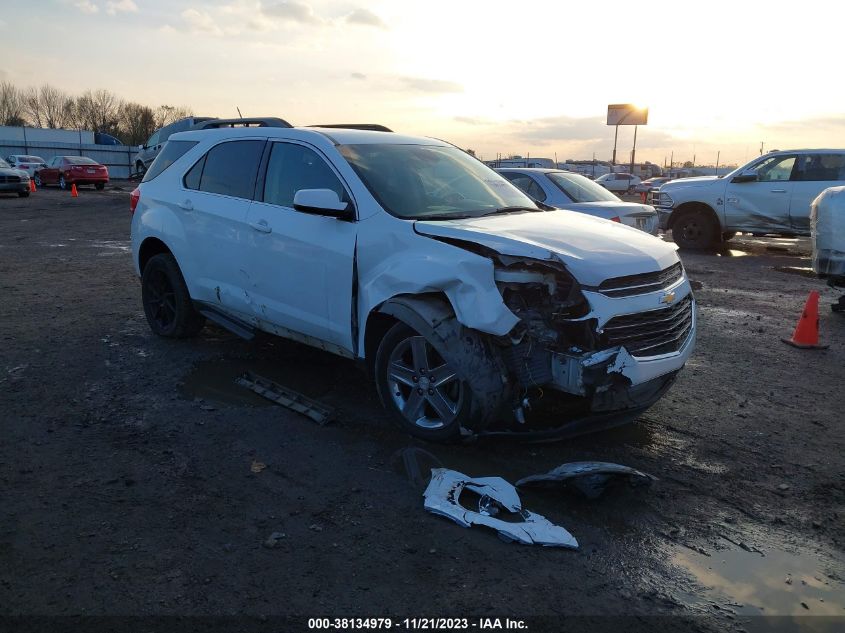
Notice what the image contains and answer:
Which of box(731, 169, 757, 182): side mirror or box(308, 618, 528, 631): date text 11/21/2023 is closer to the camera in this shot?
box(308, 618, 528, 631): date text 11/21/2023

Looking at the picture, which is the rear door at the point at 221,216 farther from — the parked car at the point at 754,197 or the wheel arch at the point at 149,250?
the parked car at the point at 754,197

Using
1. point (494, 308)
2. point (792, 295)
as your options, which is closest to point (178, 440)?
point (494, 308)

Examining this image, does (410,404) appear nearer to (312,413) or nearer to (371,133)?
(312,413)

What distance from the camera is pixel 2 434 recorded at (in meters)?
4.23

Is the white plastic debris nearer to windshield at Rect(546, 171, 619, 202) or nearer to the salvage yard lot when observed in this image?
the salvage yard lot

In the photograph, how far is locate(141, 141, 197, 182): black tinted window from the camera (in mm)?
6164

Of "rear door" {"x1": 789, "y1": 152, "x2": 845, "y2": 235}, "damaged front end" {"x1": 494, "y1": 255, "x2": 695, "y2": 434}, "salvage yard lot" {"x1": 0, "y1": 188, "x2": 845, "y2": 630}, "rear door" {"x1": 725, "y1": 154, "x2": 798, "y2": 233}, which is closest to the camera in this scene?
"salvage yard lot" {"x1": 0, "y1": 188, "x2": 845, "y2": 630}

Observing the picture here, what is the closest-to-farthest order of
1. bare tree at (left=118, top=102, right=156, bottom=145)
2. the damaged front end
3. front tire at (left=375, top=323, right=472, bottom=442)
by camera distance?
the damaged front end
front tire at (left=375, top=323, right=472, bottom=442)
bare tree at (left=118, top=102, right=156, bottom=145)

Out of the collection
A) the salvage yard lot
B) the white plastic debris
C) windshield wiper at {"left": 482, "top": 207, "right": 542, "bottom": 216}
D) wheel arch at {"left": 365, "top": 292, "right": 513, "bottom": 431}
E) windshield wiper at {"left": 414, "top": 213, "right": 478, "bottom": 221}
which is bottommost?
the salvage yard lot

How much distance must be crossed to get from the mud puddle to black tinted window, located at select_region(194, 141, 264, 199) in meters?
3.93

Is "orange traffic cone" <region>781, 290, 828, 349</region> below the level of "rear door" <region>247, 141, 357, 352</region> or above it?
below

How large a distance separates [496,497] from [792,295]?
8069 millimetres

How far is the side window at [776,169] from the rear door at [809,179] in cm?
14

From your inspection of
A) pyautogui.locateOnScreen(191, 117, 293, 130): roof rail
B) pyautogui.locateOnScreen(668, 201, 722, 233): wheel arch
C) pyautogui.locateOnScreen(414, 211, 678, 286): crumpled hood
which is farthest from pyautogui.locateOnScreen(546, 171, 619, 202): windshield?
pyautogui.locateOnScreen(414, 211, 678, 286): crumpled hood
